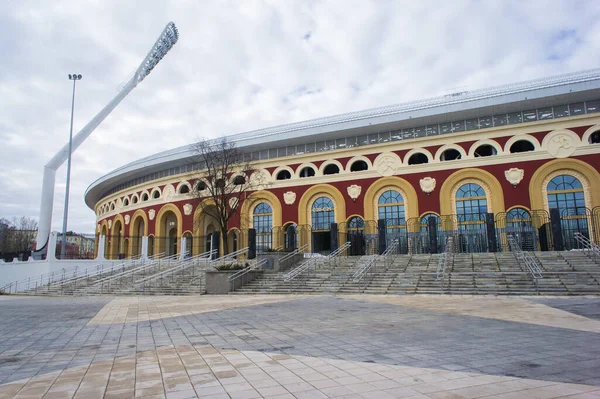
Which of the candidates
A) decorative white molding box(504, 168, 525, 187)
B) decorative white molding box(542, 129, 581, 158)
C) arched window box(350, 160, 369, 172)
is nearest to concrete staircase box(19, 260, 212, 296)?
arched window box(350, 160, 369, 172)

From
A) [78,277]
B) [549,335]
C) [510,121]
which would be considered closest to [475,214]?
[510,121]

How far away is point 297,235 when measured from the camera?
31.4m

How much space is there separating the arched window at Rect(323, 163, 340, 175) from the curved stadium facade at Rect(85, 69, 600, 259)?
0.09 meters

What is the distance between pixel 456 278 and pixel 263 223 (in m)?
19.7

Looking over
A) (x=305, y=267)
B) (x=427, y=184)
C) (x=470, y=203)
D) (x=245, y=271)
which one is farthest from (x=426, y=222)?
(x=245, y=271)

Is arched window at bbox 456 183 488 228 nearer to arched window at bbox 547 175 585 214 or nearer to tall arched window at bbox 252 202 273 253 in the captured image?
arched window at bbox 547 175 585 214

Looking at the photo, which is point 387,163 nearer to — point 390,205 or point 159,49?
point 390,205

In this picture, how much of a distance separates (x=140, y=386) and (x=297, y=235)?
2684 centimetres

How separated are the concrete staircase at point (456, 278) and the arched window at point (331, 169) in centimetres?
1156

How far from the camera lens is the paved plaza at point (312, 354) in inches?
173

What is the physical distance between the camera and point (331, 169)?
31953 mm

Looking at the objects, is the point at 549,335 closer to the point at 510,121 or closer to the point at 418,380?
the point at 418,380

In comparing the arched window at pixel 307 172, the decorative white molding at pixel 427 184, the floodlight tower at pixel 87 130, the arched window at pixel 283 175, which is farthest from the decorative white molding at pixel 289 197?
the floodlight tower at pixel 87 130

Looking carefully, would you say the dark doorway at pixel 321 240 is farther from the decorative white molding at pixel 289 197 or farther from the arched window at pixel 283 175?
the arched window at pixel 283 175
